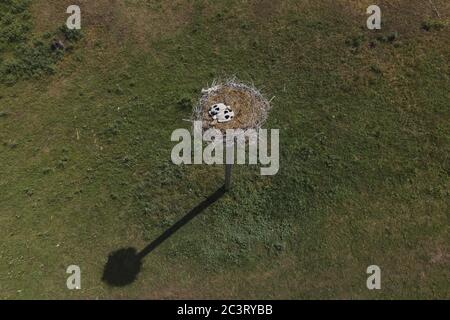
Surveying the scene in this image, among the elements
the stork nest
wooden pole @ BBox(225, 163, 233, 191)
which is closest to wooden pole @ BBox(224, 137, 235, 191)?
wooden pole @ BBox(225, 163, 233, 191)

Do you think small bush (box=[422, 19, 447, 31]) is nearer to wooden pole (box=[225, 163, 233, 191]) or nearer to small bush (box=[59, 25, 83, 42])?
wooden pole (box=[225, 163, 233, 191])

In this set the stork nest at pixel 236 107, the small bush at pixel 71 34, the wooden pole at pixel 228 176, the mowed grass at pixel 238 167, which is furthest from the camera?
the small bush at pixel 71 34

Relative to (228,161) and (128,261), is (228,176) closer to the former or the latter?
(228,161)

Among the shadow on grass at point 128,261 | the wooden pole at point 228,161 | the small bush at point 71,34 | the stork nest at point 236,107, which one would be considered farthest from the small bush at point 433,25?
the small bush at point 71,34

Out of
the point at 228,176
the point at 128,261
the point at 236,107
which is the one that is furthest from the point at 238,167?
the point at 128,261

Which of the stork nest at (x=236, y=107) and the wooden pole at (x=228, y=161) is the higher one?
the stork nest at (x=236, y=107)

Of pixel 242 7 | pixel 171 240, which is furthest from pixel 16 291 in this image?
pixel 242 7

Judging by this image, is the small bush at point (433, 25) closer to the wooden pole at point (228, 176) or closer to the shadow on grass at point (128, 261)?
the wooden pole at point (228, 176)
